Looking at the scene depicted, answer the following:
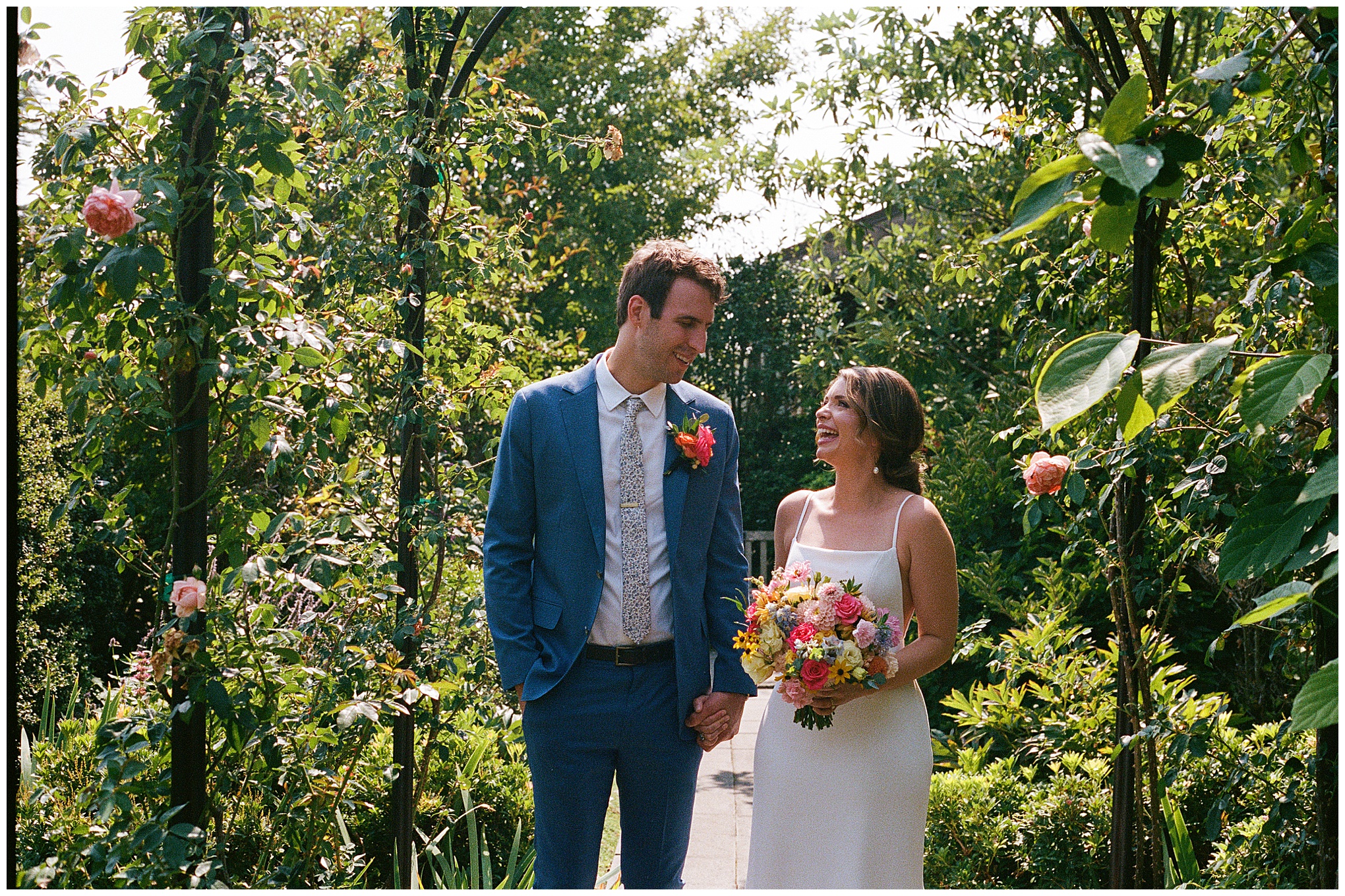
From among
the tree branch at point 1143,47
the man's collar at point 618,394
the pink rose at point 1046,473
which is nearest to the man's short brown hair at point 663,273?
the man's collar at point 618,394

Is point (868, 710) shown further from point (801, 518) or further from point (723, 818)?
point (723, 818)

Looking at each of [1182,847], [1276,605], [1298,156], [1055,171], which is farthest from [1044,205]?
[1182,847]

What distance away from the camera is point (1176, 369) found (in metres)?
0.85

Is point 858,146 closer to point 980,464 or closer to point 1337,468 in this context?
point 980,464

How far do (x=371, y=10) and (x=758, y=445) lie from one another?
4.69 meters

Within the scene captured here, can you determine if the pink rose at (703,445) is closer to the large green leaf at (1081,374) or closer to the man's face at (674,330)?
the man's face at (674,330)

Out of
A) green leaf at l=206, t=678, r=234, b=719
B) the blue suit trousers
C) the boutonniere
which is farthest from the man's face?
green leaf at l=206, t=678, r=234, b=719

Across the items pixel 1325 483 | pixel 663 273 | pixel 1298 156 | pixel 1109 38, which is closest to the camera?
pixel 1325 483

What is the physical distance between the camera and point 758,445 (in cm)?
880

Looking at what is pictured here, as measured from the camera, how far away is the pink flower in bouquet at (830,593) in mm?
2119

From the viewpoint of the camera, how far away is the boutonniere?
2223mm

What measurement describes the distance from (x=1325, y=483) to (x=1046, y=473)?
1.47 metres

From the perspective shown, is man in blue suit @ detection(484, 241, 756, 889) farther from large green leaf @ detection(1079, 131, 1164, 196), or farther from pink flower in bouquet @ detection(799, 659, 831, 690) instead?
large green leaf @ detection(1079, 131, 1164, 196)

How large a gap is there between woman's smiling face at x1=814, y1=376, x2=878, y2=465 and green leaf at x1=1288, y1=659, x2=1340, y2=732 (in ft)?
5.09
